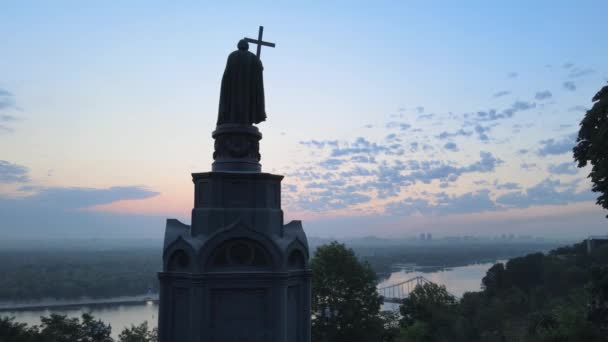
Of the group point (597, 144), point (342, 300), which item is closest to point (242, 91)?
point (597, 144)

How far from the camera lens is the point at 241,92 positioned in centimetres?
1111

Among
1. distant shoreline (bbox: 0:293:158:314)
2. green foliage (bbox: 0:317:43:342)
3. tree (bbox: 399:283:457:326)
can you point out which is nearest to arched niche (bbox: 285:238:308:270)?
green foliage (bbox: 0:317:43:342)

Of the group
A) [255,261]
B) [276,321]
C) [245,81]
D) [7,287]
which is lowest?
[7,287]

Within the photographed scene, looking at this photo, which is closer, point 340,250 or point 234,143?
point 234,143

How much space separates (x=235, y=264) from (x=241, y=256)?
0.70 ft

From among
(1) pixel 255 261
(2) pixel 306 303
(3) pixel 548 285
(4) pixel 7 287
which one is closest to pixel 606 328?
(2) pixel 306 303

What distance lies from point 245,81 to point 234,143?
5.18 ft

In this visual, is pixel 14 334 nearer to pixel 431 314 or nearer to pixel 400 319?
pixel 400 319

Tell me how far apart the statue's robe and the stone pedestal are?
1.20 m

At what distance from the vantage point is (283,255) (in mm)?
Answer: 9844

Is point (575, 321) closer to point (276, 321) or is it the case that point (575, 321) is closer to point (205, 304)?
point (276, 321)

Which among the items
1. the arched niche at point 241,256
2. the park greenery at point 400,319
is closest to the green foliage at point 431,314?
the park greenery at point 400,319

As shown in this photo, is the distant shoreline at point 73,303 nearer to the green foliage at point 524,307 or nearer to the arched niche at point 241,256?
the green foliage at point 524,307

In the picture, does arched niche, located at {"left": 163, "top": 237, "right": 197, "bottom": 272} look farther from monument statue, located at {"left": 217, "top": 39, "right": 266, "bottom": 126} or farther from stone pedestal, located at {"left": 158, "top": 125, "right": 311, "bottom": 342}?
monument statue, located at {"left": 217, "top": 39, "right": 266, "bottom": 126}
